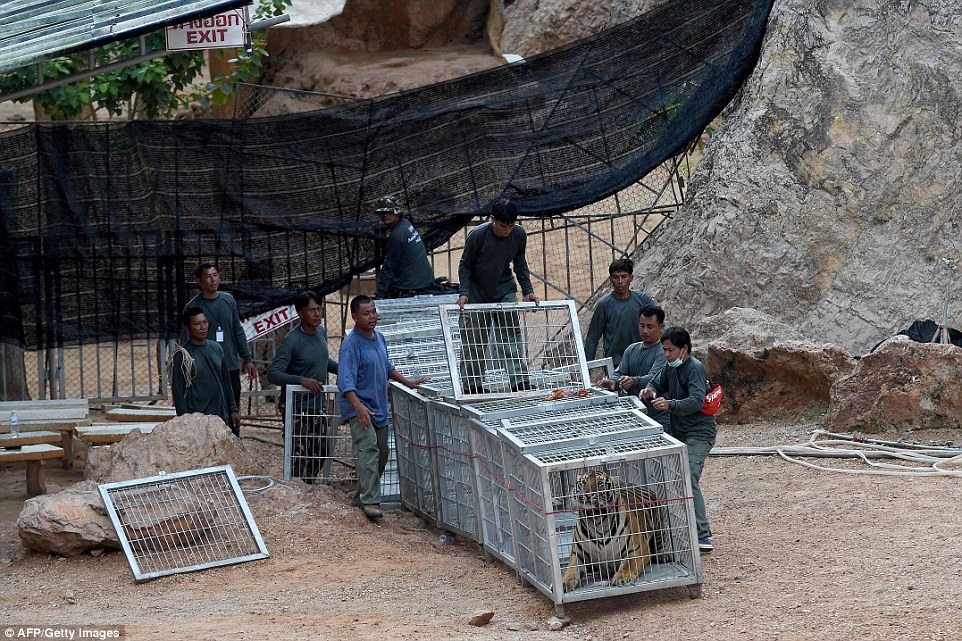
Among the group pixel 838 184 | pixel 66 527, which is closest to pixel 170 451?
pixel 66 527

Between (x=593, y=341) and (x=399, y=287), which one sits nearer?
(x=593, y=341)

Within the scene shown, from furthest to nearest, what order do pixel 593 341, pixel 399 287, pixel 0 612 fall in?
pixel 399 287 < pixel 593 341 < pixel 0 612

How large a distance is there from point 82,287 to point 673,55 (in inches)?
225

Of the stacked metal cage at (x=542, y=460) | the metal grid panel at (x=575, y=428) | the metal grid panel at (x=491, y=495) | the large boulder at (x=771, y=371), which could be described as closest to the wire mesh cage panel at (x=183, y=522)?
the stacked metal cage at (x=542, y=460)

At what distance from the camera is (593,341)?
855cm

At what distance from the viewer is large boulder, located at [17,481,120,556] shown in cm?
740

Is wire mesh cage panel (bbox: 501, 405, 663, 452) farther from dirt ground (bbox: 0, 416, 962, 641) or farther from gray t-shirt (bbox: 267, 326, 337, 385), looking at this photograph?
gray t-shirt (bbox: 267, 326, 337, 385)

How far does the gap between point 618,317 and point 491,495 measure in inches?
82.3

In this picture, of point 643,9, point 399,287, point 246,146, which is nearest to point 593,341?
point 399,287

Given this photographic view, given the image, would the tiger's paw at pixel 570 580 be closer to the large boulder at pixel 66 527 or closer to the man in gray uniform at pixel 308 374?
the large boulder at pixel 66 527

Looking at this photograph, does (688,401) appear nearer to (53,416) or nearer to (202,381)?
(202,381)

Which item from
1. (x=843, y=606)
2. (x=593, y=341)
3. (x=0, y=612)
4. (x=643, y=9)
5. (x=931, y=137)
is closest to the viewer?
(x=843, y=606)

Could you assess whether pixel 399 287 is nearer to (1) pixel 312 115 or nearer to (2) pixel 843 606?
(1) pixel 312 115

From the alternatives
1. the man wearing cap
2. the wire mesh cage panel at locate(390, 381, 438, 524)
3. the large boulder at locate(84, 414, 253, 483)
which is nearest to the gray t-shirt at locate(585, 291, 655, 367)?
the wire mesh cage panel at locate(390, 381, 438, 524)
